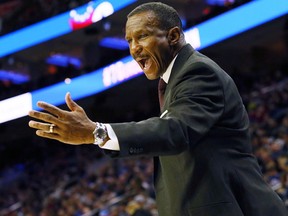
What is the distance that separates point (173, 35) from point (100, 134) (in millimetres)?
523

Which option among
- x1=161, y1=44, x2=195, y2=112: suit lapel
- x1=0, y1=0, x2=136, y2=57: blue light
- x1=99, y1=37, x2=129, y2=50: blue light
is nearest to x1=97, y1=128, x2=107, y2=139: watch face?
x1=161, y1=44, x2=195, y2=112: suit lapel

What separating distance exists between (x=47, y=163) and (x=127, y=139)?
15781 millimetres

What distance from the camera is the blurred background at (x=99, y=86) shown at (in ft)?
32.3

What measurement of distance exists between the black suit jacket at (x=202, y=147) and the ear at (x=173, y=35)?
0.09m

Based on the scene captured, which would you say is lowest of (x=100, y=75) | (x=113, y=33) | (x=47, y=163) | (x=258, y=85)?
(x=47, y=163)

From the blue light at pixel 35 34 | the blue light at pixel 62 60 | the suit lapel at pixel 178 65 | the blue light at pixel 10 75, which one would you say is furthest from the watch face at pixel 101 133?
the blue light at pixel 10 75

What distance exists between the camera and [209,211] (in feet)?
5.96

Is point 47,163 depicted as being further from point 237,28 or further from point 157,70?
point 157,70

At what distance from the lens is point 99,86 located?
15.2 metres

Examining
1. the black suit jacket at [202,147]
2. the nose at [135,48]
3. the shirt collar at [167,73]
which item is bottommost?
the black suit jacket at [202,147]

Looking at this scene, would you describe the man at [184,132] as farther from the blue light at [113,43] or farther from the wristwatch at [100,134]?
the blue light at [113,43]

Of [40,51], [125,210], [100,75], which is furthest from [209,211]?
[40,51]

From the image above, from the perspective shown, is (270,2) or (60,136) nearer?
(60,136)

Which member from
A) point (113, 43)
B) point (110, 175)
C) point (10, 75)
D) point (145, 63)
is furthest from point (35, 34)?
point (145, 63)
